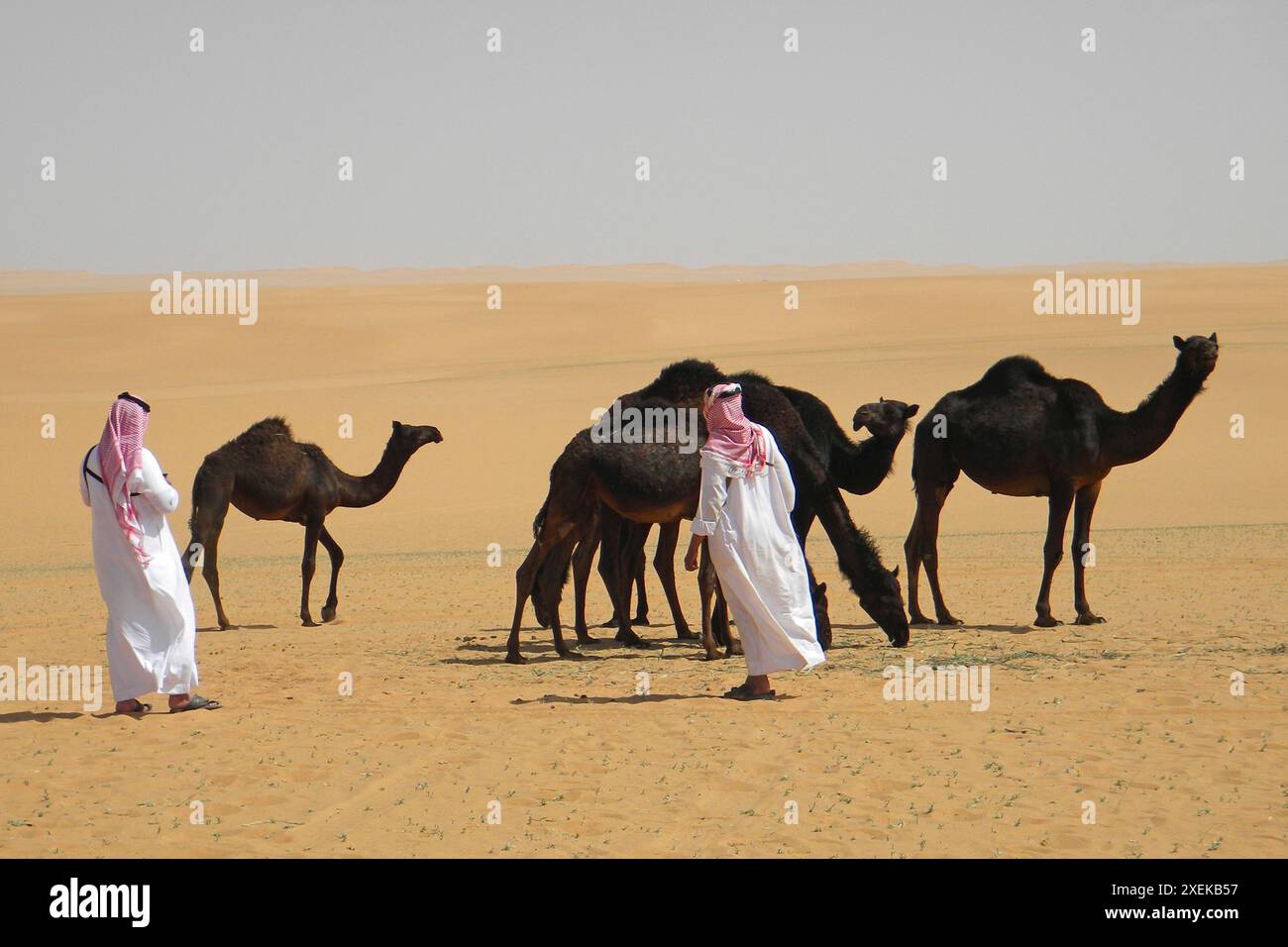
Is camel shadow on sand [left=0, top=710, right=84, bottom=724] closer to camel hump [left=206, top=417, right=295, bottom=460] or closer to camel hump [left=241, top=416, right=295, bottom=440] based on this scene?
camel hump [left=206, top=417, right=295, bottom=460]

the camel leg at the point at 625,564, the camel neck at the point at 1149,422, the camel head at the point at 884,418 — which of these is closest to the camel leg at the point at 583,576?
the camel leg at the point at 625,564

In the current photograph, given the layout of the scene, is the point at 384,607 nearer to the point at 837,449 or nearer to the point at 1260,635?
the point at 837,449

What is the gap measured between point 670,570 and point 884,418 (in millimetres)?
2320

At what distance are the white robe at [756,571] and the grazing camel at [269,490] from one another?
19.7 ft

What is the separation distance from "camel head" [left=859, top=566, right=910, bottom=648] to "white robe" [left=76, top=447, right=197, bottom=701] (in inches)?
205

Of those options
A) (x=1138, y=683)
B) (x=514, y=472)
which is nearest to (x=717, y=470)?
(x=1138, y=683)

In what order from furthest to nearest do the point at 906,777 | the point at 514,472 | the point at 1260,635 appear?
the point at 514,472
the point at 1260,635
the point at 906,777

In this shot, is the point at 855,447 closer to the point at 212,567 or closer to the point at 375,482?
the point at 375,482

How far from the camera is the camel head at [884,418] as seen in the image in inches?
517

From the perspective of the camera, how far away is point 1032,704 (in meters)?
9.95

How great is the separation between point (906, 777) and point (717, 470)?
270 centimetres

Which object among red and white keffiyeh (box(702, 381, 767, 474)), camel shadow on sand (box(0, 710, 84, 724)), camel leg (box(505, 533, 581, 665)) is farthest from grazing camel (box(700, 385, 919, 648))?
camel shadow on sand (box(0, 710, 84, 724))

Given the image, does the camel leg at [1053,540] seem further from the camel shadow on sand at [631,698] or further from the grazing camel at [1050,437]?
the camel shadow on sand at [631,698]

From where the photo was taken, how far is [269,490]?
1541 cm
